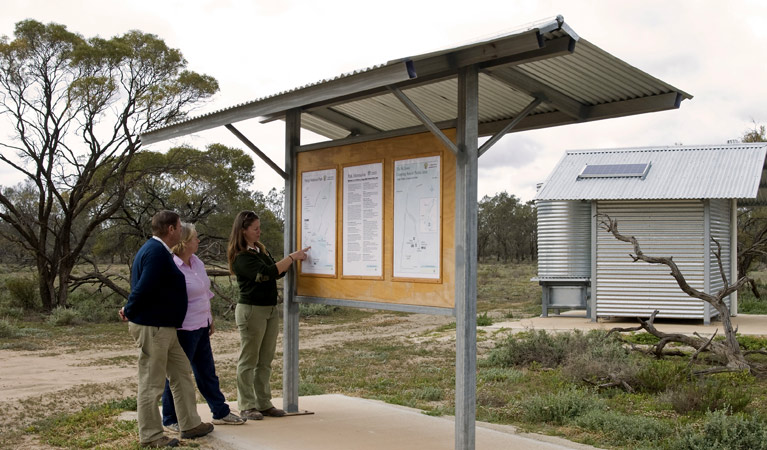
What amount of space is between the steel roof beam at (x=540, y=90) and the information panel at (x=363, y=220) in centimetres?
123

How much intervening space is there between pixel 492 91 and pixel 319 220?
1.92 metres

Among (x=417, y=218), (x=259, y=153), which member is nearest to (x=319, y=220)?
(x=259, y=153)

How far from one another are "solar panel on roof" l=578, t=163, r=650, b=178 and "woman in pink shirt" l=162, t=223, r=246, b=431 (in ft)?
40.5

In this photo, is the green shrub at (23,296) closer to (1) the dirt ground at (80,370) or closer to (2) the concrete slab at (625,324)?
(1) the dirt ground at (80,370)

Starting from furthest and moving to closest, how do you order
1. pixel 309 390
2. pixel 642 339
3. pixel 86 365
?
1. pixel 642 339
2. pixel 86 365
3. pixel 309 390

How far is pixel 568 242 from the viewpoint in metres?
17.0

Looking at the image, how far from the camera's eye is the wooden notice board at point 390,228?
5203 mm

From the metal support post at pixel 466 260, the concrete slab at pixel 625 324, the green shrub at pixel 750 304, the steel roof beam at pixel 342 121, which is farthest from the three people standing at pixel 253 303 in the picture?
the green shrub at pixel 750 304

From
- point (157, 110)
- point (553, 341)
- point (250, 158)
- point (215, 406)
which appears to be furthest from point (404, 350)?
point (250, 158)

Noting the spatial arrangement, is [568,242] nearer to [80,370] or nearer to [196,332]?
[80,370]

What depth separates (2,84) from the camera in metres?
20.1

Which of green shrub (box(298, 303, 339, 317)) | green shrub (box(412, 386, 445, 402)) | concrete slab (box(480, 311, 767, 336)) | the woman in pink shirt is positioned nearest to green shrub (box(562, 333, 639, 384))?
green shrub (box(412, 386, 445, 402))

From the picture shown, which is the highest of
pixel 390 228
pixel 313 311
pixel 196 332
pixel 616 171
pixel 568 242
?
pixel 616 171

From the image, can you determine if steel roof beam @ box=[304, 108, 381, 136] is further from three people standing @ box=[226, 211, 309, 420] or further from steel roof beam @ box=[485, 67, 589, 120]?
steel roof beam @ box=[485, 67, 589, 120]
